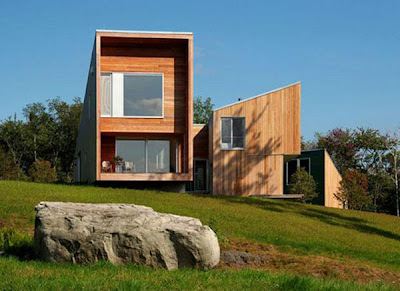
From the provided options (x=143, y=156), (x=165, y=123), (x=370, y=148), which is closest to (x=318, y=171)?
(x=143, y=156)

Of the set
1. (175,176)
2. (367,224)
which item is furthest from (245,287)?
(175,176)

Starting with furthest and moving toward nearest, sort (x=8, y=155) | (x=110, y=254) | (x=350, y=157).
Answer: (x=8, y=155), (x=350, y=157), (x=110, y=254)

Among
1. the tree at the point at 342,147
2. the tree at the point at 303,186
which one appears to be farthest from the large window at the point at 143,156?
the tree at the point at 342,147

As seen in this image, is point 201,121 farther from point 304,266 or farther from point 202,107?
point 304,266

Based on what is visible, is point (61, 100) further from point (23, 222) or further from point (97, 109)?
point (23, 222)

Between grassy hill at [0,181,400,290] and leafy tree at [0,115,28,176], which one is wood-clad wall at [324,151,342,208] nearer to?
grassy hill at [0,181,400,290]

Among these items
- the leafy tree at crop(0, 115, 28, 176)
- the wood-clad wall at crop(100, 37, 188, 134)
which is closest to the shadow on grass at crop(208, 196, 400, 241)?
the wood-clad wall at crop(100, 37, 188, 134)

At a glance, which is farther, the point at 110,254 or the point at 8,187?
the point at 8,187

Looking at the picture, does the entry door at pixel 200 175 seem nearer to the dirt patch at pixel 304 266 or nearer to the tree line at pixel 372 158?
the tree line at pixel 372 158

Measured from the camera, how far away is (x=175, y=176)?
1014 inches

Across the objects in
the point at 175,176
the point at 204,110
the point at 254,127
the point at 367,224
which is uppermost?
the point at 204,110

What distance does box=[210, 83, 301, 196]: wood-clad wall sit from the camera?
1174 inches

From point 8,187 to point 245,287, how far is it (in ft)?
48.2

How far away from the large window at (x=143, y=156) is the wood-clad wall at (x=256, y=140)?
3414 mm
